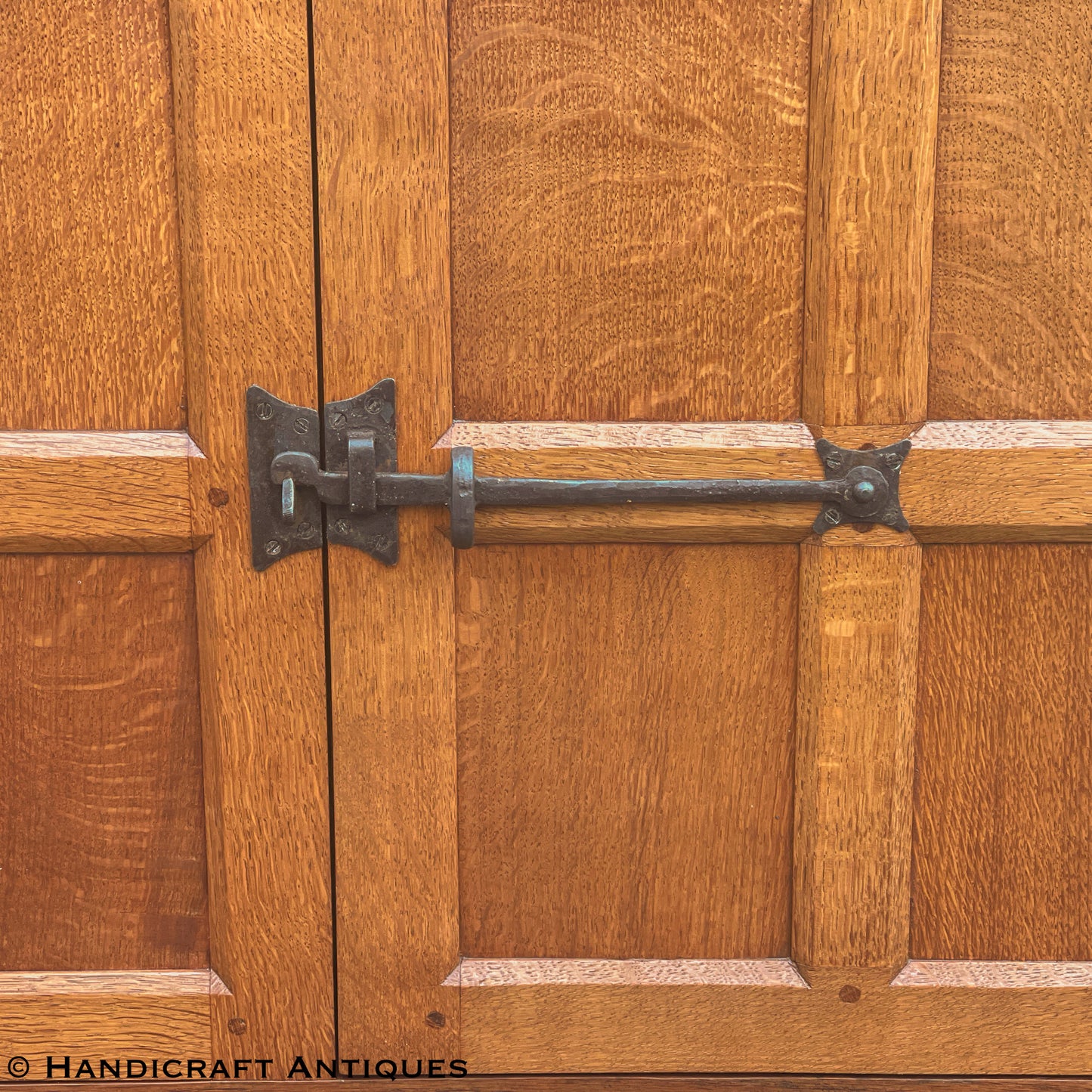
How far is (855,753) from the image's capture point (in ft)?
2.65

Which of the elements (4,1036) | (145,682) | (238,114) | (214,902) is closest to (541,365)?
(238,114)

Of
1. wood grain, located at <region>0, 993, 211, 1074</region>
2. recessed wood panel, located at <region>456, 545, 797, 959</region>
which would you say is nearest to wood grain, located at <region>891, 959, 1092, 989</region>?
recessed wood panel, located at <region>456, 545, 797, 959</region>

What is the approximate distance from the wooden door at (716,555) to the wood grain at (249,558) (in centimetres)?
2

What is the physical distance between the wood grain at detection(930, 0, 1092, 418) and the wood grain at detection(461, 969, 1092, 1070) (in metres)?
0.46

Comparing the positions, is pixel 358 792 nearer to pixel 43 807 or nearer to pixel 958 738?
pixel 43 807

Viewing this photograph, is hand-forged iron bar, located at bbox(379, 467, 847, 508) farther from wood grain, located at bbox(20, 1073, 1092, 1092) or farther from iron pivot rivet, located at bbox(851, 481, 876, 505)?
wood grain, located at bbox(20, 1073, 1092, 1092)

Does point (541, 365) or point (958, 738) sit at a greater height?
point (541, 365)

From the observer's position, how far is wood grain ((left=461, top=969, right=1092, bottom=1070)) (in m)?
0.83

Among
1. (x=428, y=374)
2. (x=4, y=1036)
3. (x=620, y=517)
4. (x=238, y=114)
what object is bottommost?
(x=4, y=1036)

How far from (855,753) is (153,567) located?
21.6 inches

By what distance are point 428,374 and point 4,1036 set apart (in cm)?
61

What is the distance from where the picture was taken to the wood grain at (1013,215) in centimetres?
75

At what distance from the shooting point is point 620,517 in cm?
79

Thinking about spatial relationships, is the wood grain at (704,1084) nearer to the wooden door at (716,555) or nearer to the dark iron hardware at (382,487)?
the wooden door at (716,555)
